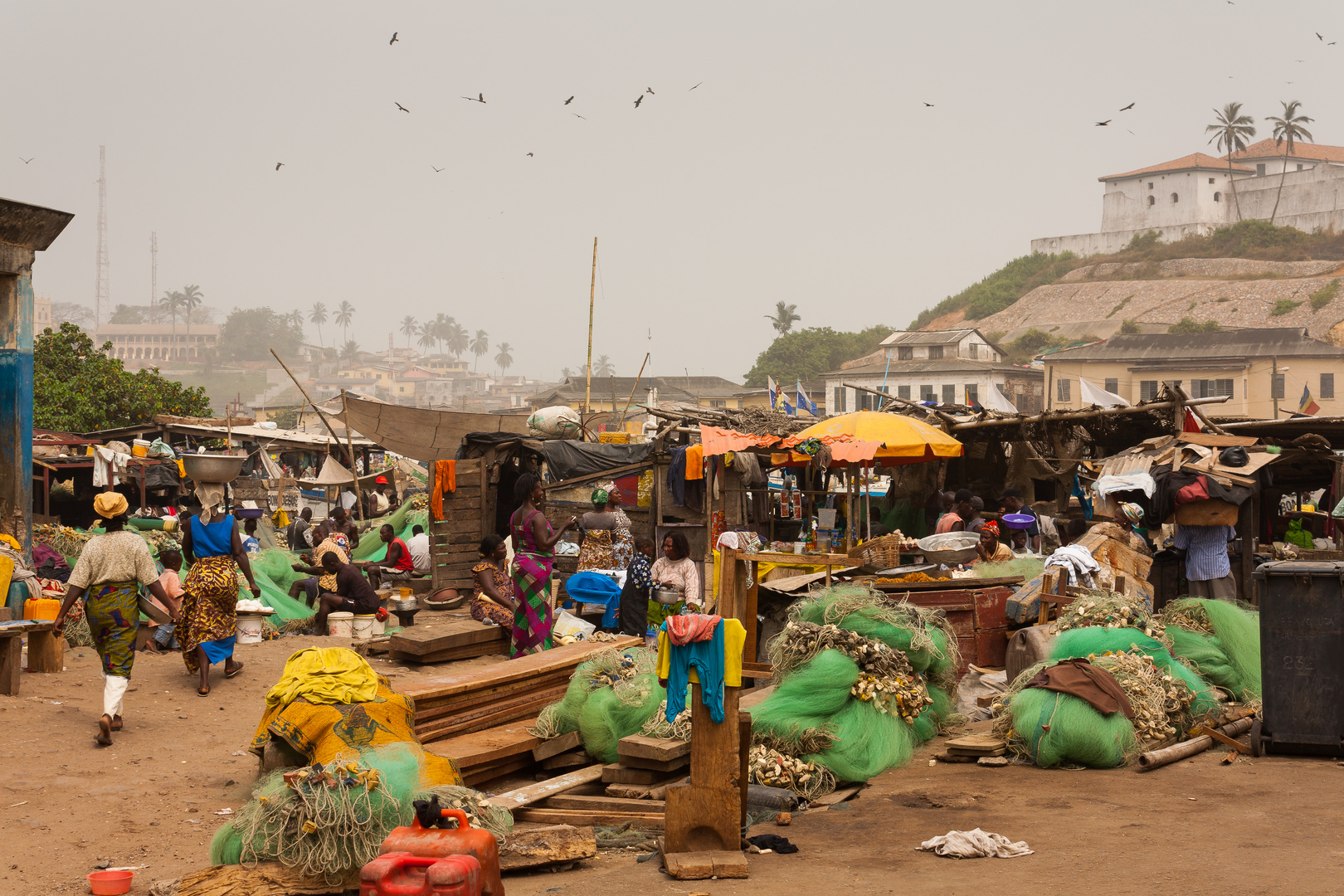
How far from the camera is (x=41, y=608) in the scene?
973 cm

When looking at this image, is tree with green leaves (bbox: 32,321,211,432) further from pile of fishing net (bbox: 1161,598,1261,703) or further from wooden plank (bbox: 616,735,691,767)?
pile of fishing net (bbox: 1161,598,1261,703)

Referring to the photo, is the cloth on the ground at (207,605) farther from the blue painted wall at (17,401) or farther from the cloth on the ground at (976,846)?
the cloth on the ground at (976,846)

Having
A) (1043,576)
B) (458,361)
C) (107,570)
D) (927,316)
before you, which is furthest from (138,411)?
(458,361)

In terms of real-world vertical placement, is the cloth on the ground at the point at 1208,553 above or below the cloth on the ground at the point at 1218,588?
above

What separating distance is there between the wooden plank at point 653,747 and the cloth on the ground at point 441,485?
9079mm

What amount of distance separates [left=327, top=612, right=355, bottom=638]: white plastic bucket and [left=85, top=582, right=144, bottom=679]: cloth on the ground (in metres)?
4.10

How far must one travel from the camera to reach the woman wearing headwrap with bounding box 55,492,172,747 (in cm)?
713

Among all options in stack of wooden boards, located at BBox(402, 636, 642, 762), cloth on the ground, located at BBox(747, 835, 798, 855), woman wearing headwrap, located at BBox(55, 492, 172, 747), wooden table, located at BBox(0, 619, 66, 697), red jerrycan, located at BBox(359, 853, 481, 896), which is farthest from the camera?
wooden table, located at BBox(0, 619, 66, 697)

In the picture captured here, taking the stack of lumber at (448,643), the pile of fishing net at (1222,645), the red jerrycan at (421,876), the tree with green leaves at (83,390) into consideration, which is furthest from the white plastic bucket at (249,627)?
the tree with green leaves at (83,390)

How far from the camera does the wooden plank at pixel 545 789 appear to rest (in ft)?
18.5

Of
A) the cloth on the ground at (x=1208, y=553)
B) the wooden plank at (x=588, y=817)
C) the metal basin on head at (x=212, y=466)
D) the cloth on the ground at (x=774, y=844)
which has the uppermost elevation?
the metal basin on head at (x=212, y=466)

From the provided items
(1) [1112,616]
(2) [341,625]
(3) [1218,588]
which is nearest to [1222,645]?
(1) [1112,616]

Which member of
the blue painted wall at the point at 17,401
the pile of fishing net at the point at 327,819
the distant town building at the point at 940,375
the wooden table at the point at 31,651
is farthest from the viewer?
the distant town building at the point at 940,375

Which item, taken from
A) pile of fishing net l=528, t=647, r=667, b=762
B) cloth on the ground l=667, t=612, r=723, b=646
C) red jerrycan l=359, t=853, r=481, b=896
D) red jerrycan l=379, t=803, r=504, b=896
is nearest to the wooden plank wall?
pile of fishing net l=528, t=647, r=667, b=762
